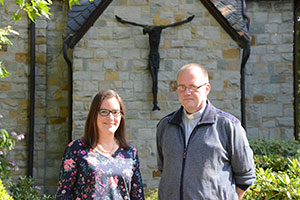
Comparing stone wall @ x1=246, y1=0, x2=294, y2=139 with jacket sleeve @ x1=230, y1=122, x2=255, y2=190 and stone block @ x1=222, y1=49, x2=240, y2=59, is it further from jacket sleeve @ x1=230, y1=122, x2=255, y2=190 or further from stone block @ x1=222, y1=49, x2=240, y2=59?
jacket sleeve @ x1=230, y1=122, x2=255, y2=190

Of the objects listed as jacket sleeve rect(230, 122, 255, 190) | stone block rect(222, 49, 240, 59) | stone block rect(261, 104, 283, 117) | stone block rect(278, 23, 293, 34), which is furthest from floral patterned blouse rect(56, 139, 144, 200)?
stone block rect(278, 23, 293, 34)

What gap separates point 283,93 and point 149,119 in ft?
11.5

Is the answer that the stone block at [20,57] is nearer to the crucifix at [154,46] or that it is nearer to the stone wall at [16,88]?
the stone wall at [16,88]

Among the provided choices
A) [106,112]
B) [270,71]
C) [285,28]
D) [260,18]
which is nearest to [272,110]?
[270,71]

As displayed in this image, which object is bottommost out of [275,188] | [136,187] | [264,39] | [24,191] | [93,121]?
[24,191]

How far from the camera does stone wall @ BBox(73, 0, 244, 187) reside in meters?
6.72

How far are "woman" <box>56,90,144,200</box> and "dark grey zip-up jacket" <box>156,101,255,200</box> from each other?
28cm

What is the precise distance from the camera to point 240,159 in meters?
2.54

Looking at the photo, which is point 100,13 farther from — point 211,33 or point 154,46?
point 211,33

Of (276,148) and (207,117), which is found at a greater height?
(207,117)

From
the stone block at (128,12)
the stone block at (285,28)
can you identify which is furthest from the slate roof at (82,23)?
the stone block at (285,28)

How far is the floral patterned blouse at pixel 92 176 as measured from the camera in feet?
8.30

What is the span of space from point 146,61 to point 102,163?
437 centimetres

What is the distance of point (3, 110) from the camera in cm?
766
